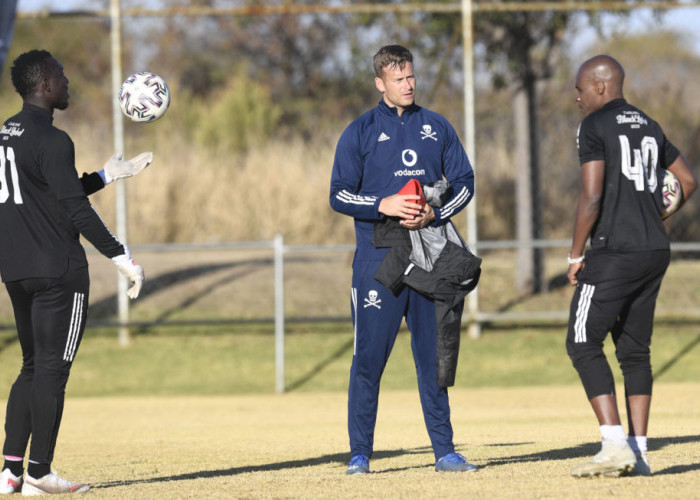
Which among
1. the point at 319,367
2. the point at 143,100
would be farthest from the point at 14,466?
the point at 319,367

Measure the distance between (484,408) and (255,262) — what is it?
6168 mm

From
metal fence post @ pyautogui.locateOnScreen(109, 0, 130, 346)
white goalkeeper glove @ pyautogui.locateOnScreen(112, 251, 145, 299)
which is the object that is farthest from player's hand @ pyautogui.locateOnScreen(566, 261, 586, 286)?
metal fence post @ pyautogui.locateOnScreen(109, 0, 130, 346)

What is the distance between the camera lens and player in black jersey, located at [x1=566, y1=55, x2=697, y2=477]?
5.54 meters

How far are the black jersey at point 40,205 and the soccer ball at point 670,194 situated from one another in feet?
9.06

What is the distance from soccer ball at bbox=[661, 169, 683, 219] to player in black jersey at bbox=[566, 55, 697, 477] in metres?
0.06

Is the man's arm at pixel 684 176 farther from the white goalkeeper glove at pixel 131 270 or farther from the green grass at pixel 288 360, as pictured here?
the green grass at pixel 288 360

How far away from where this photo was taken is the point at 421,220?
5.98 meters

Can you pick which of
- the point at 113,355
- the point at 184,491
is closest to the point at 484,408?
the point at 113,355

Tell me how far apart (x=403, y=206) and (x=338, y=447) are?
2562 mm

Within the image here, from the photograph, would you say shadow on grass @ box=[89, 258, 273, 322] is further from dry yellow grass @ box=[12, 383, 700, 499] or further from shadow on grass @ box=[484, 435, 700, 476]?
shadow on grass @ box=[484, 435, 700, 476]

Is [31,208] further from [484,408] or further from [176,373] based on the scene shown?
[176,373]

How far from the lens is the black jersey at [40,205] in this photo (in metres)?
5.48

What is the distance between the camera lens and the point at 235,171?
1895 cm

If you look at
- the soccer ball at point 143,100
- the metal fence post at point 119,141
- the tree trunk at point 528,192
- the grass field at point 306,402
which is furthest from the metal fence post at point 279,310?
the soccer ball at point 143,100
